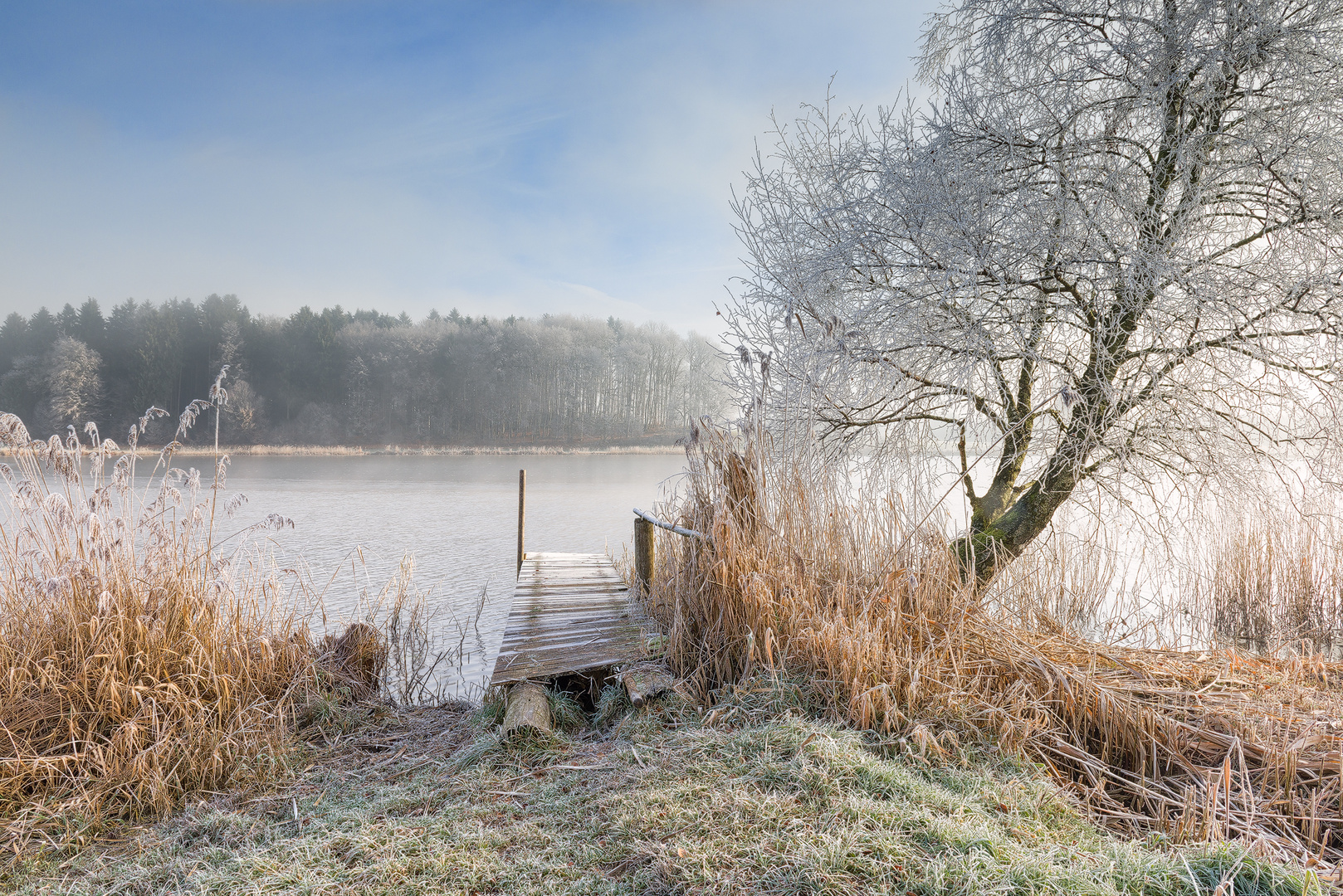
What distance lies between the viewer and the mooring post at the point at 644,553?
234 inches

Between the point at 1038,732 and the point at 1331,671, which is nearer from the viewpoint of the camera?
the point at 1038,732

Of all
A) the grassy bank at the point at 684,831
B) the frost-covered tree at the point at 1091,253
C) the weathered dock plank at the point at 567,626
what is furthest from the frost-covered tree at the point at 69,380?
the frost-covered tree at the point at 1091,253

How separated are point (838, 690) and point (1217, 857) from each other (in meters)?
1.43

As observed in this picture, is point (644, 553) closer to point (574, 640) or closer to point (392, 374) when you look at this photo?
point (574, 640)

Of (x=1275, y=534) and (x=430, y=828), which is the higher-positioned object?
(x=1275, y=534)

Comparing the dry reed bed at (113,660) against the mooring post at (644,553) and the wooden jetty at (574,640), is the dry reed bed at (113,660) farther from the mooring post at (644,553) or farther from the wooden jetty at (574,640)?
the mooring post at (644,553)

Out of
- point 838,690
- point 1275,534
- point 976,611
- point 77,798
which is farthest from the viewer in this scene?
point 1275,534

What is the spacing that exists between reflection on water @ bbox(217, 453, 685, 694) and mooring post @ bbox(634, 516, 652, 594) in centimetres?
58

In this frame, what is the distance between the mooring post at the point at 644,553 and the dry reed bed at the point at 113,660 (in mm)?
2864

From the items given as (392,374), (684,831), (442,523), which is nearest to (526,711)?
(684,831)

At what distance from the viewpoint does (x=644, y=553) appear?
602cm

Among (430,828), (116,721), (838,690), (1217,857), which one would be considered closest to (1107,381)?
(838,690)

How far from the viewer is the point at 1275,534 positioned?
6.50 meters

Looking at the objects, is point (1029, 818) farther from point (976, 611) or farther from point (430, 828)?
point (430, 828)
